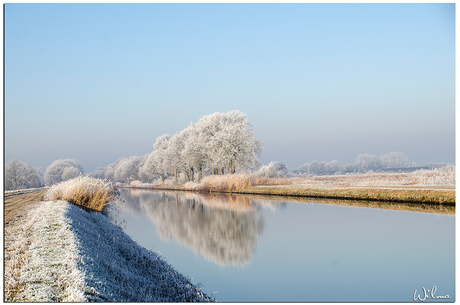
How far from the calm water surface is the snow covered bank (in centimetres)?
108

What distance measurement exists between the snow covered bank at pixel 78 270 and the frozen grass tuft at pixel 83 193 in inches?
274

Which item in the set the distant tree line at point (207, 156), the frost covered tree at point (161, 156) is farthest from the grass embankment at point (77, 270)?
the frost covered tree at point (161, 156)

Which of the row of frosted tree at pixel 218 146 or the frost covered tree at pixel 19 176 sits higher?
the row of frosted tree at pixel 218 146

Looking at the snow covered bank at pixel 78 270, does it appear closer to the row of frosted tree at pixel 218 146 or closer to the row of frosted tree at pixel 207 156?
the row of frosted tree at pixel 207 156

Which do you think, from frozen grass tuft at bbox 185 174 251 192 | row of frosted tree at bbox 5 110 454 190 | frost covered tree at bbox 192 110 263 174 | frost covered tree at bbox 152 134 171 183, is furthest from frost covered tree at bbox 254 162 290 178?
frost covered tree at bbox 152 134 171 183

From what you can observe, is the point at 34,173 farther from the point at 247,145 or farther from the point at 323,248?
the point at 323,248

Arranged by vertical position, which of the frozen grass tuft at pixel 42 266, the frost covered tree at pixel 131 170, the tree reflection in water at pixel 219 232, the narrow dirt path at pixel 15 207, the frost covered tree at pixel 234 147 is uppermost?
the frost covered tree at pixel 234 147

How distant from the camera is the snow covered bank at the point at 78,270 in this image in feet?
14.1

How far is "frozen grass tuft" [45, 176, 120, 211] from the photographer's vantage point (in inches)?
582

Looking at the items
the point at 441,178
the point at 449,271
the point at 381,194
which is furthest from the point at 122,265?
the point at 441,178

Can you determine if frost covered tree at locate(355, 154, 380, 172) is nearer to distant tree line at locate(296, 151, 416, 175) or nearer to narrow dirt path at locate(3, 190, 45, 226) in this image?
distant tree line at locate(296, 151, 416, 175)

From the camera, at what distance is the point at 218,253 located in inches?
379

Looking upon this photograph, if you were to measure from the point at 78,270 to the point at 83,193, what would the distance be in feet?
36.7

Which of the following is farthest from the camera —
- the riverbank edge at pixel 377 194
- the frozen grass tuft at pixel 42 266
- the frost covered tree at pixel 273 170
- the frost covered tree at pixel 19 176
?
the frost covered tree at pixel 273 170
